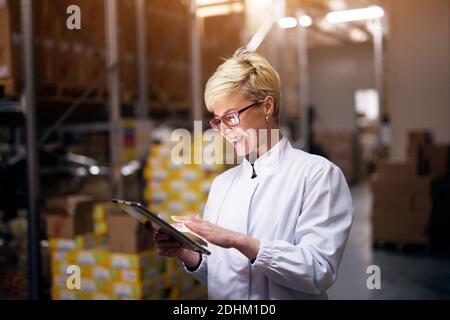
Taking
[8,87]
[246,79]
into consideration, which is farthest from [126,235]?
[246,79]

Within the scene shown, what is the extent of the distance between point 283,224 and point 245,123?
335mm

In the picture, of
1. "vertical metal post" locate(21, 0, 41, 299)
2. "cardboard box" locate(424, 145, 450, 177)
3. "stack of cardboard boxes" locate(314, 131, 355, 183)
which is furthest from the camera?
"stack of cardboard boxes" locate(314, 131, 355, 183)

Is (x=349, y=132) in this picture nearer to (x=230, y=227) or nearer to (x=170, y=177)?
(x=170, y=177)

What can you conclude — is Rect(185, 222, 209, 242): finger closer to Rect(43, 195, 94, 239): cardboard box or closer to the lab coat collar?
the lab coat collar

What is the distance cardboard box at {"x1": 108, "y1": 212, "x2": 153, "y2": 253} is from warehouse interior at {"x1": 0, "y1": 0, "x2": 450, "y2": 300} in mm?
10

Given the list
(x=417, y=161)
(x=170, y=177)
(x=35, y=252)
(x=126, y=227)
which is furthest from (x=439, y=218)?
(x=35, y=252)

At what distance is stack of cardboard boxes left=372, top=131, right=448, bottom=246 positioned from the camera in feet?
19.1

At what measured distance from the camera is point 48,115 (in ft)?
17.9

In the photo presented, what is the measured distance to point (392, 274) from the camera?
16.1ft

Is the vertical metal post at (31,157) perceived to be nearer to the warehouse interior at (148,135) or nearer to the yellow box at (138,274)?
the warehouse interior at (148,135)

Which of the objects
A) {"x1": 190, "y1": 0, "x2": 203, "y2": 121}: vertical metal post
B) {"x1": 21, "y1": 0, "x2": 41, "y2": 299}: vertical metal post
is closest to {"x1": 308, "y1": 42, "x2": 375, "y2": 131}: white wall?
{"x1": 190, "y1": 0, "x2": 203, "y2": 121}: vertical metal post

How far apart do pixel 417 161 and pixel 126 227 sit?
394 cm

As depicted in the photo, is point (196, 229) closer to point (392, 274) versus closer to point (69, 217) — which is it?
point (69, 217)

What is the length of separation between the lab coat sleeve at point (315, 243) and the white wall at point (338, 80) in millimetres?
15888
